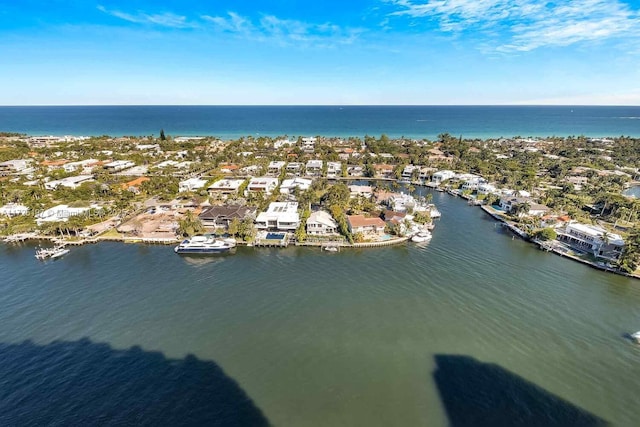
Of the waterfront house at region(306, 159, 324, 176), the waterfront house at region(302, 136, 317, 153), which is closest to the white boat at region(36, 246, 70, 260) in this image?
the waterfront house at region(306, 159, 324, 176)

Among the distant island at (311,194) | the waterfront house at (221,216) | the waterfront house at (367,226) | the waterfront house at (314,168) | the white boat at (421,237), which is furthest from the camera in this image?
the waterfront house at (314,168)

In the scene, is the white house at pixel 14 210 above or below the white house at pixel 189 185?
below

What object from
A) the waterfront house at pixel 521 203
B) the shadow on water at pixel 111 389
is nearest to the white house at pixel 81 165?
the shadow on water at pixel 111 389

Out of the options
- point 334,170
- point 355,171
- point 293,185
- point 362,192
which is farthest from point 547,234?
point 334,170

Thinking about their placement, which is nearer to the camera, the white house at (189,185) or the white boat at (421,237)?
the white boat at (421,237)

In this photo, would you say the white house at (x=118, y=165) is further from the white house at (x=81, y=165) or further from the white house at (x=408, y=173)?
the white house at (x=408, y=173)

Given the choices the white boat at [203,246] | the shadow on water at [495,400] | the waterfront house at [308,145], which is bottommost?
the shadow on water at [495,400]
